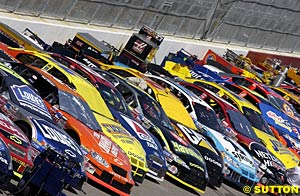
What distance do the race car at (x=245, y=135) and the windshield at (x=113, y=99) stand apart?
4270 mm

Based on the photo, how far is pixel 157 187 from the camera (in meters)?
14.4

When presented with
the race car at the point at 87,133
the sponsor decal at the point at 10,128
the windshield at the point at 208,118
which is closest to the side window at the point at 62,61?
the race car at the point at 87,133

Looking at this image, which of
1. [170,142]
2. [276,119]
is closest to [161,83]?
[170,142]

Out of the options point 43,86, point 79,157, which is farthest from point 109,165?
point 43,86

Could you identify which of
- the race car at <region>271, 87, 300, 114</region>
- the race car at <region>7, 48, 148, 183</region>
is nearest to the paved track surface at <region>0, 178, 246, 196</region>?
the race car at <region>7, 48, 148, 183</region>

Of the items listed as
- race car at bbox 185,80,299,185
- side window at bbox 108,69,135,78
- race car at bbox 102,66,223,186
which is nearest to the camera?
race car at bbox 102,66,223,186

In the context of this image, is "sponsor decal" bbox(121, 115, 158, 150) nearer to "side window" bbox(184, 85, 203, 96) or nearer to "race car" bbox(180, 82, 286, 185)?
"race car" bbox(180, 82, 286, 185)

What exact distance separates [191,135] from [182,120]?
2.14ft


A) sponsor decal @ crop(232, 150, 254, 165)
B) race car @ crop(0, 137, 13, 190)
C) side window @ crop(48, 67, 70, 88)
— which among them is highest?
sponsor decal @ crop(232, 150, 254, 165)

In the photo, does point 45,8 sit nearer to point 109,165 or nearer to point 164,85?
point 164,85

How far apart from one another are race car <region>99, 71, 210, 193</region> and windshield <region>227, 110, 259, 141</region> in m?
3.11

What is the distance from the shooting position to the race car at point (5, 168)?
9.95 meters

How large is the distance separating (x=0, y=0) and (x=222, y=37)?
15.0 meters

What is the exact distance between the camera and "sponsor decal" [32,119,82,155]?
11500 mm
